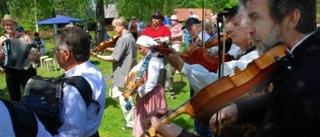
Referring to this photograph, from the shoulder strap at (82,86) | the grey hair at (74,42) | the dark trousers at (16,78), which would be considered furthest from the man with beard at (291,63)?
the dark trousers at (16,78)

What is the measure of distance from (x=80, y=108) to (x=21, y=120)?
1.21m

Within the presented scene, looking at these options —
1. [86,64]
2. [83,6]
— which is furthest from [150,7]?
[86,64]

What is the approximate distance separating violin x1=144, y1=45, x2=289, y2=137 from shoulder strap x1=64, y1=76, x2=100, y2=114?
0.97 m

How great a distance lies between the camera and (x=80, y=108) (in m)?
2.84

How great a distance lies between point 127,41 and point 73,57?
352 cm

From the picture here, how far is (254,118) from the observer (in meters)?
2.22

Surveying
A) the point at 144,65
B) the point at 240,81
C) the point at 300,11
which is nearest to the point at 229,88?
the point at 240,81

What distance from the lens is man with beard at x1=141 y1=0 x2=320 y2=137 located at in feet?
4.96

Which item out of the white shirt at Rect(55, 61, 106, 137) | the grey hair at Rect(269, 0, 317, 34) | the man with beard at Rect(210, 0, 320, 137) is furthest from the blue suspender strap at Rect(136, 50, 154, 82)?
the grey hair at Rect(269, 0, 317, 34)

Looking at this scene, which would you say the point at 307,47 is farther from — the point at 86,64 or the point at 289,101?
the point at 86,64

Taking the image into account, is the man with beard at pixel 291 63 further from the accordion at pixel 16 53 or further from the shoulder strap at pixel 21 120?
the accordion at pixel 16 53

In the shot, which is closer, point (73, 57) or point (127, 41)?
point (73, 57)

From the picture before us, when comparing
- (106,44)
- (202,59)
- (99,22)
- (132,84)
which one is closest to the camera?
(202,59)

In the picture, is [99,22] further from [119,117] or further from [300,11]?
[300,11]
